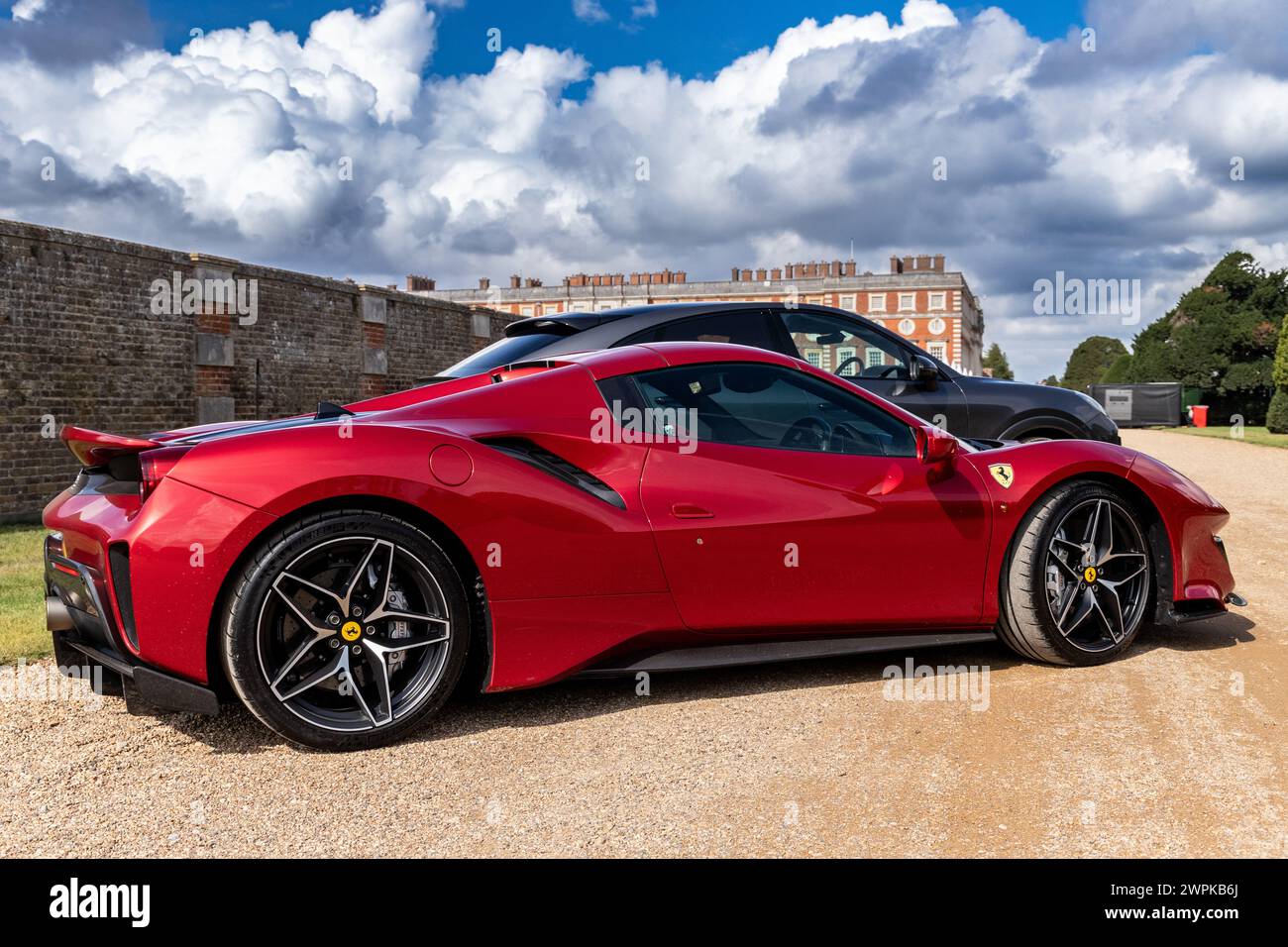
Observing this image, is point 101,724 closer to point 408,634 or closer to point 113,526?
point 113,526

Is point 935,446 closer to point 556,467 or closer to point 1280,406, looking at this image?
point 556,467

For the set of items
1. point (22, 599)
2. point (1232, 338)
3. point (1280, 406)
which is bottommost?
point (22, 599)

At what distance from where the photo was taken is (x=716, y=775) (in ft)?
10.1

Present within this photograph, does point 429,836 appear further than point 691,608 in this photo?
No

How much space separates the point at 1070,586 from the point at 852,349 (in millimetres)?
2929

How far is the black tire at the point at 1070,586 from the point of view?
414cm

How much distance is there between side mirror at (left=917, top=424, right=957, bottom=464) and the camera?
397 cm

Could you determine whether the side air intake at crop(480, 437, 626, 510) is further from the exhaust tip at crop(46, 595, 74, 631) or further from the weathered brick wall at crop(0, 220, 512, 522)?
the weathered brick wall at crop(0, 220, 512, 522)

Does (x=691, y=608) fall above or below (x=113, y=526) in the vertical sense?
below

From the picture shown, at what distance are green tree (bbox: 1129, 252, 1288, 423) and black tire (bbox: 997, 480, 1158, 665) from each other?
175 feet

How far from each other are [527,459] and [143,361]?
10.8 metres

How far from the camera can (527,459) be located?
11.5ft

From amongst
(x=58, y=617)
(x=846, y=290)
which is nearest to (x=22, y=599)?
(x=58, y=617)
